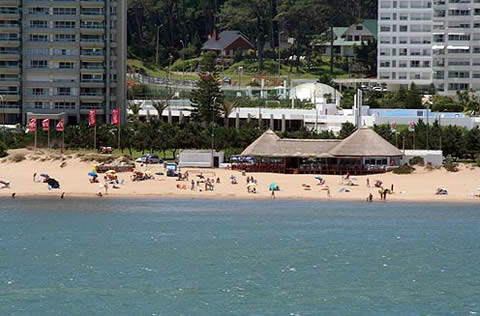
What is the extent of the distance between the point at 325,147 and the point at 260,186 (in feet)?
25.2

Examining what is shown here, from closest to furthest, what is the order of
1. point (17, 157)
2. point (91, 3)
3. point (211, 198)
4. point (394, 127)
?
1. point (211, 198)
2. point (17, 157)
3. point (394, 127)
4. point (91, 3)

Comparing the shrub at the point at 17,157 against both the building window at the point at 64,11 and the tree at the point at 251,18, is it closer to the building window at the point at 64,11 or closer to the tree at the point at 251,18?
the building window at the point at 64,11

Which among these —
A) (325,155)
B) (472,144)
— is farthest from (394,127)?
(325,155)

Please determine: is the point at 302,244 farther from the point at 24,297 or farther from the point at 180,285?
the point at 24,297

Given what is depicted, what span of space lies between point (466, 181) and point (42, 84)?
42.5 m

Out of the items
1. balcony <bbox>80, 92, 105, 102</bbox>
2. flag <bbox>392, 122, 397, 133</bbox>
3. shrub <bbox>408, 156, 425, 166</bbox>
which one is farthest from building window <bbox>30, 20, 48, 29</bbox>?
shrub <bbox>408, 156, 425, 166</bbox>

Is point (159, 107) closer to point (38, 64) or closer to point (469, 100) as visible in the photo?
point (38, 64)

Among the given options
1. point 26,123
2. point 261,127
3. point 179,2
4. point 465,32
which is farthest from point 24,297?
point 179,2

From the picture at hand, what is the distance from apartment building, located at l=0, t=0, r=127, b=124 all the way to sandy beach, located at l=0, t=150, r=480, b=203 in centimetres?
2482

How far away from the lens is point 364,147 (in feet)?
285

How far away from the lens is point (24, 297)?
166ft

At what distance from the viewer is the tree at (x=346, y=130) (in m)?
96.1

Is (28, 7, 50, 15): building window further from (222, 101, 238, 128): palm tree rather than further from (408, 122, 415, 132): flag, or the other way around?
(408, 122, 415, 132): flag

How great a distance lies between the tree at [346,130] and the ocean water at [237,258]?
18498 mm
